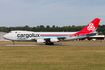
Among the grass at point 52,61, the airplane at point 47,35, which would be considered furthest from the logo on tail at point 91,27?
the grass at point 52,61

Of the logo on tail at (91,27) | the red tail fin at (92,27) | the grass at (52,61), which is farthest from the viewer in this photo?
the logo on tail at (91,27)

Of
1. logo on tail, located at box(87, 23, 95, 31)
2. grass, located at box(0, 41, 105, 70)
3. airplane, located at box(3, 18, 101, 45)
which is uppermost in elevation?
logo on tail, located at box(87, 23, 95, 31)

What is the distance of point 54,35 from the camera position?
152 ft

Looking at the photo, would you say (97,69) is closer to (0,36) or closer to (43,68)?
(43,68)

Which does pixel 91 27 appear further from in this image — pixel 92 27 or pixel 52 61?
pixel 52 61

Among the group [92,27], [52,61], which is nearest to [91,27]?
[92,27]

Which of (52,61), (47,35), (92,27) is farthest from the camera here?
(92,27)

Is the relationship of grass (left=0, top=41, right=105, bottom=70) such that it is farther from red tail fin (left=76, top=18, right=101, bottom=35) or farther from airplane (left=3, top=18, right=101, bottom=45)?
red tail fin (left=76, top=18, right=101, bottom=35)

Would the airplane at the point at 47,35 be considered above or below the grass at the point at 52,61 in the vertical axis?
above

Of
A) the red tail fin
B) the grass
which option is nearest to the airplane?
the red tail fin

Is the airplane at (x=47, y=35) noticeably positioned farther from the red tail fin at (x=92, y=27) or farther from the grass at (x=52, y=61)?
the grass at (x=52, y=61)

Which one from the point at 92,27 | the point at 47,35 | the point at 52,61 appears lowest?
the point at 52,61

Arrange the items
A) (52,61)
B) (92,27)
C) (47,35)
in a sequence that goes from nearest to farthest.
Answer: (52,61) < (47,35) < (92,27)

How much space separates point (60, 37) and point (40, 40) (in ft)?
20.5
